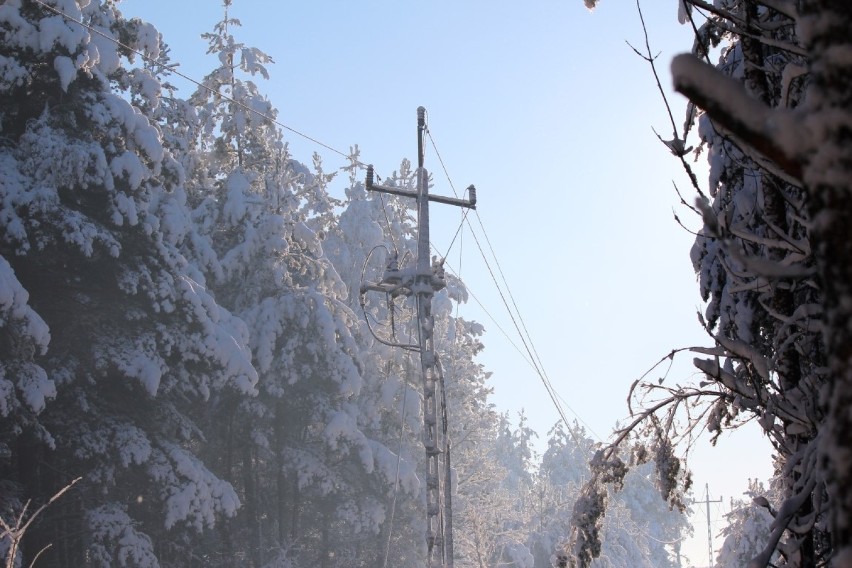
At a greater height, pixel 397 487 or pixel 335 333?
pixel 335 333

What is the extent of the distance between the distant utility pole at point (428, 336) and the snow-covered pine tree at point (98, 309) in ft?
22.8

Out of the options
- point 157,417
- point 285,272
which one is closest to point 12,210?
point 157,417

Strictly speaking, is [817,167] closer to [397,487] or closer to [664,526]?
[397,487]

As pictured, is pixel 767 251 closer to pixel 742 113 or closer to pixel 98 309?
pixel 742 113

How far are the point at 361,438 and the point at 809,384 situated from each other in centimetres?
2585

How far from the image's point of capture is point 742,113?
1.52 metres

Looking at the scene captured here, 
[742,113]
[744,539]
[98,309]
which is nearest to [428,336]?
[744,539]

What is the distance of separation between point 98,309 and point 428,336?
31.0 feet

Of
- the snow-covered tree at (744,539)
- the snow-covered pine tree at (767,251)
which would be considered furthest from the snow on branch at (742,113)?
the snow-covered tree at (744,539)

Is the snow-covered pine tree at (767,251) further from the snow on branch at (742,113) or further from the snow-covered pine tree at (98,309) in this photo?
the snow-covered pine tree at (98,309)

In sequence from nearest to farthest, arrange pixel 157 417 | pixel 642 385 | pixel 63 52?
pixel 642 385 < pixel 63 52 < pixel 157 417

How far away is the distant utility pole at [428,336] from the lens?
46.7ft

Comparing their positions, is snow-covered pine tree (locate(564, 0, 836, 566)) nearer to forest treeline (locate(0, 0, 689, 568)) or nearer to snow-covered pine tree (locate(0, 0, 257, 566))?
forest treeline (locate(0, 0, 689, 568))

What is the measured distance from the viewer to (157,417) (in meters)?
22.5
